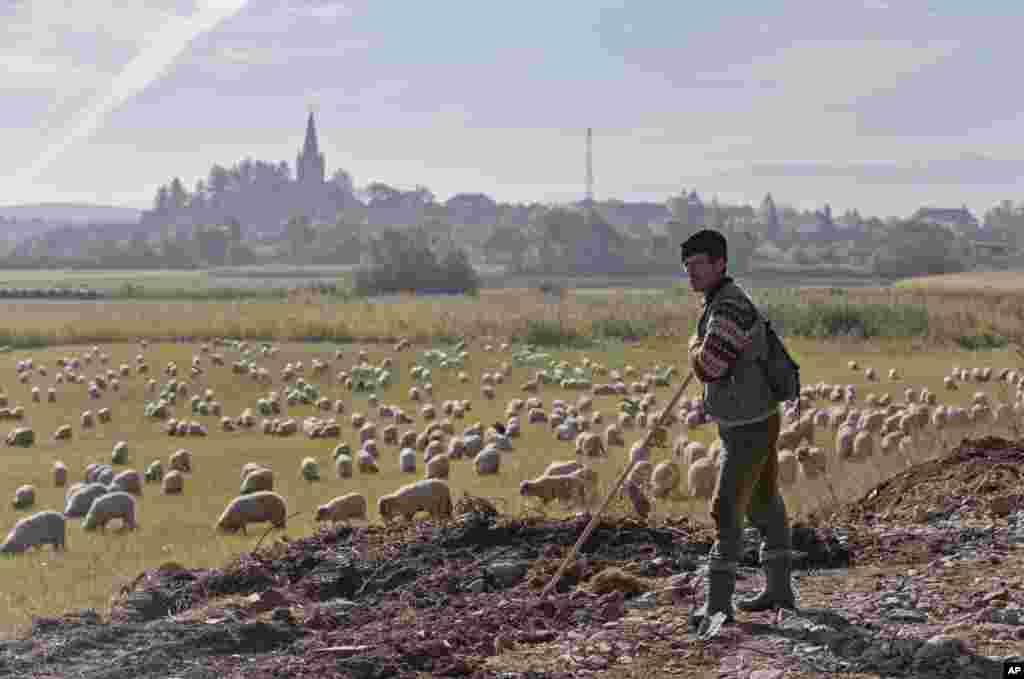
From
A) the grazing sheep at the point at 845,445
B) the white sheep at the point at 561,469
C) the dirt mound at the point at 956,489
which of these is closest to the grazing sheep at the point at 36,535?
the white sheep at the point at 561,469

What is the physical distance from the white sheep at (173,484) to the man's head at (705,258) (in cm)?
1483

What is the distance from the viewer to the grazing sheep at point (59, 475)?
→ 23.5 metres

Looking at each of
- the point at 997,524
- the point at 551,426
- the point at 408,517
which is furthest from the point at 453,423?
the point at 997,524

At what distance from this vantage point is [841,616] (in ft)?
31.4

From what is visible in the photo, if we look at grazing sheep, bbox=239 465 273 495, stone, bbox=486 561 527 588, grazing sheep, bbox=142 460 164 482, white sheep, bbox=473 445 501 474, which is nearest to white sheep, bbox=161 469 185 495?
grazing sheep, bbox=142 460 164 482

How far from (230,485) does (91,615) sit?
11805 millimetres

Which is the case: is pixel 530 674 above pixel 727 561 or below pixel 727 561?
below

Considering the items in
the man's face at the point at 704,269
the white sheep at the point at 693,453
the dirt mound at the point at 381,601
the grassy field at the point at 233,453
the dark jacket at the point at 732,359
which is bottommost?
the grassy field at the point at 233,453

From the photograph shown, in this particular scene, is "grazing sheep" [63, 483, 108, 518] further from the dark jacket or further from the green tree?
the green tree

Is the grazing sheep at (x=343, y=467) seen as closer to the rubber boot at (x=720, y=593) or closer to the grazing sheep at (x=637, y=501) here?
the grazing sheep at (x=637, y=501)

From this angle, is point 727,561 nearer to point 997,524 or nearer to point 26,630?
point 997,524

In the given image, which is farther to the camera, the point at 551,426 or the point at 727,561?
the point at 551,426

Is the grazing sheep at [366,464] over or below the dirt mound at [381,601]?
below

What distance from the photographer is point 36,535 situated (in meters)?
16.5
